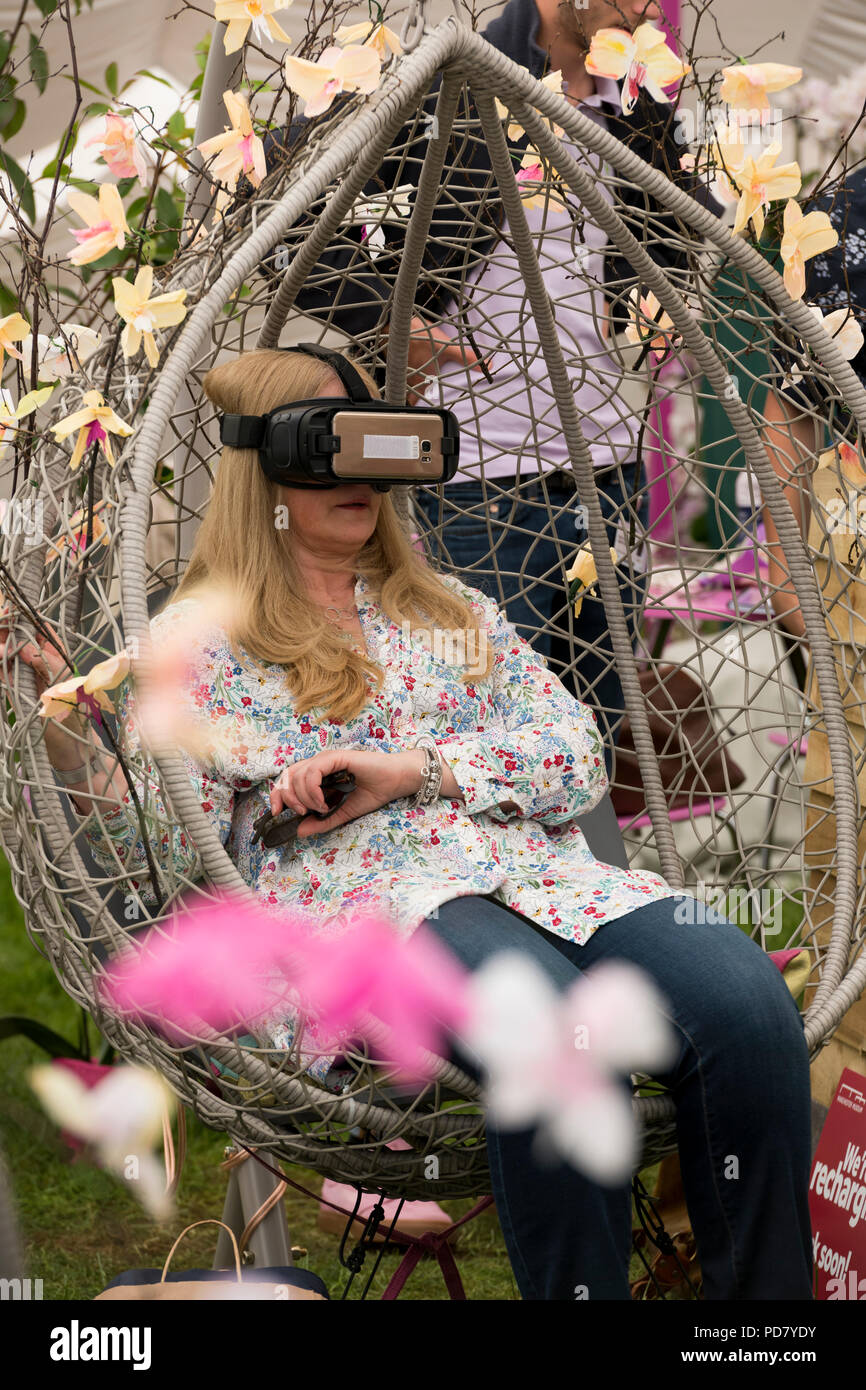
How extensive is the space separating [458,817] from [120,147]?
0.80m

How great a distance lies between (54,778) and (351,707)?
325 mm

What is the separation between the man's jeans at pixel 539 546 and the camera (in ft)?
6.63

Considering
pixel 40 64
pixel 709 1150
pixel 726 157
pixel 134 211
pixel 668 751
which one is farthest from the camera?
pixel 668 751

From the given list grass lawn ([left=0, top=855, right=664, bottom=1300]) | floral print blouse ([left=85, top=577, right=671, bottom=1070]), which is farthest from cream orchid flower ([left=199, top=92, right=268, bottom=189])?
grass lawn ([left=0, top=855, right=664, bottom=1300])

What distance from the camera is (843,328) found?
5.54 feet

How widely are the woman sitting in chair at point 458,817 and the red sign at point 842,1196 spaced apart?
391 millimetres

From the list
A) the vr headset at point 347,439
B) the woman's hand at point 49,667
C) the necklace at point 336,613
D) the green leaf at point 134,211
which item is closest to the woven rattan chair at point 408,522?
the woman's hand at point 49,667

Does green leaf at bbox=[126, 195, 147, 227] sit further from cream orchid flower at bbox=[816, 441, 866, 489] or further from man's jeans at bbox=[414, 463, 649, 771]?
cream orchid flower at bbox=[816, 441, 866, 489]

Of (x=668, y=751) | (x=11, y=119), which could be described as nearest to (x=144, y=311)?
(x=11, y=119)

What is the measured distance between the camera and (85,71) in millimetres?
2637

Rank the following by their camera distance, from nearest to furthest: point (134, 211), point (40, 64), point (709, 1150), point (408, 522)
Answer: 1. point (709, 1150)
2. point (40, 64)
3. point (408, 522)
4. point (134, 211)

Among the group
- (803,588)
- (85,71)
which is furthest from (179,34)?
(803,588)

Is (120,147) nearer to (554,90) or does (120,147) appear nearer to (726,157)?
(554,90)
